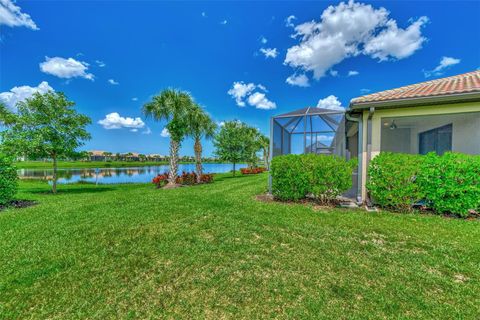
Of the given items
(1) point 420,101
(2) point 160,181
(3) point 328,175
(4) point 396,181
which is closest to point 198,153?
(2) point 160,181

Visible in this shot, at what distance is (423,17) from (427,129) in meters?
6.38

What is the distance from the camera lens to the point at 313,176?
5938 mm

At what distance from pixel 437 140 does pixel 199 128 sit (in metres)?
12.3

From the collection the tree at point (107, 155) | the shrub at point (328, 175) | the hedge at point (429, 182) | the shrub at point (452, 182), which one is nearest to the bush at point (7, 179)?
the shrub at point (328, 175)

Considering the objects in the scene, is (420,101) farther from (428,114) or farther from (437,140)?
(437,140)

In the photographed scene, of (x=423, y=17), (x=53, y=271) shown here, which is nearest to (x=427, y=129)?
(x=423, y=17)

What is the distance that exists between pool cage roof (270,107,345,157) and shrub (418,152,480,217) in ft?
10.1

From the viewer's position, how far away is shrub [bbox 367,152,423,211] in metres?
5.13

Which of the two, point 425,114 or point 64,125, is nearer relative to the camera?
point 425,114

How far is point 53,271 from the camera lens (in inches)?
101

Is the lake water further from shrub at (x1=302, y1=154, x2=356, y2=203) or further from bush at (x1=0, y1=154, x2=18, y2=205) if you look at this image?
shrub at (x1=302, y1=154, x2=356, y2=203)

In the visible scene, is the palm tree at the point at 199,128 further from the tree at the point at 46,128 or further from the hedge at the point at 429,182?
the hedge at the point at 429,182

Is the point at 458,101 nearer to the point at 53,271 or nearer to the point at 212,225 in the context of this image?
the point at 212,225

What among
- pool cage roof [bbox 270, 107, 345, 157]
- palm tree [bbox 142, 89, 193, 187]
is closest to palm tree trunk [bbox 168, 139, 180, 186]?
palm tree [bbox 142, 89, 193, 187]
